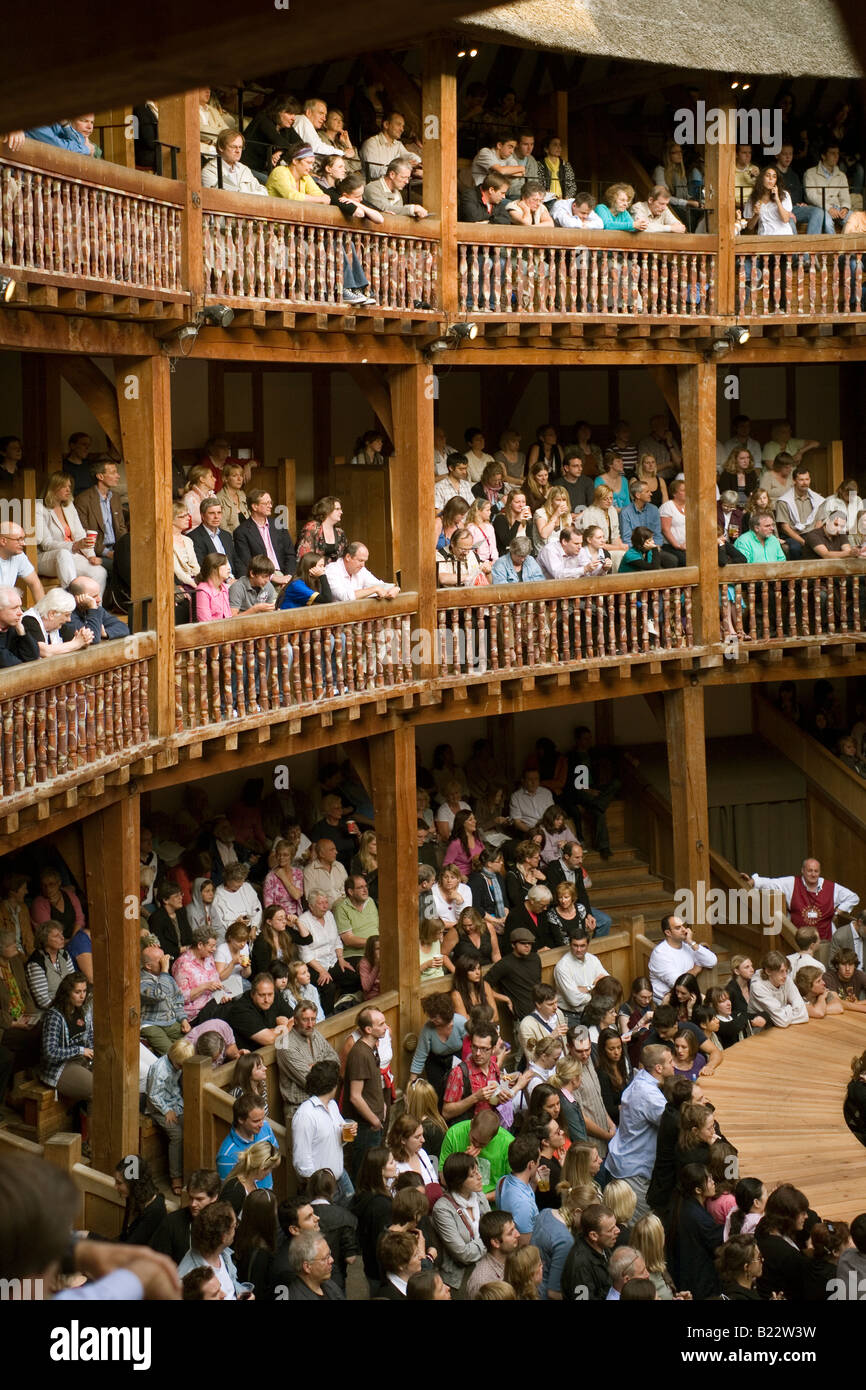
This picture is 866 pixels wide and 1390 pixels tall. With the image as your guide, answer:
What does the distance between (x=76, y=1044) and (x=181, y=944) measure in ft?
6.17

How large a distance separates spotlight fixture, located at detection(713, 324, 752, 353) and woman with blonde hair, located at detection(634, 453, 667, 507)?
1407 millimetres

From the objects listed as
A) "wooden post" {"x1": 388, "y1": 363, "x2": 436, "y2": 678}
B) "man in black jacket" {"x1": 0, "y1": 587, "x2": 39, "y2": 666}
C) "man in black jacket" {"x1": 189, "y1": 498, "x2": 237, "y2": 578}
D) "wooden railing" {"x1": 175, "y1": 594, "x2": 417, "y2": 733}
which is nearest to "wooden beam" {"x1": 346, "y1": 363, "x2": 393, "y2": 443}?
"wooden post" {"x1": 388, "y1": 363, "x2": 436, "y2": 678}

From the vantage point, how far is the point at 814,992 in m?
15.9

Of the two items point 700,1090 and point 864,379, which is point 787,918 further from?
point 864,379

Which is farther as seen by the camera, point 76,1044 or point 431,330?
point 431,330

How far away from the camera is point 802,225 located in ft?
70.3

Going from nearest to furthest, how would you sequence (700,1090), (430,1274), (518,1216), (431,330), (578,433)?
(430,1274)
(518,1216)
(700,1090)
(431,330)
(578,433)

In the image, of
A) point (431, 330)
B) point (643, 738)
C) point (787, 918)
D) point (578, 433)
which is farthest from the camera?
point (643, 738)

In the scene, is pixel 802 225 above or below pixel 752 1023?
above

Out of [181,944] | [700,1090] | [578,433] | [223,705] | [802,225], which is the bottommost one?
[700,1090]

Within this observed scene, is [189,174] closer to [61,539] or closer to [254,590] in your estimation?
[61,539]

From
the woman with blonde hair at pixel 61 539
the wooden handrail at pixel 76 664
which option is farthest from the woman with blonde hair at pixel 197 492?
Result: the woman with blonde hair at pixel 61 539

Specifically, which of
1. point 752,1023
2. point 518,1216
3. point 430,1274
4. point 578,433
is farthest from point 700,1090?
point 578,433

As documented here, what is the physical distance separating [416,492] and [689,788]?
201 inches
